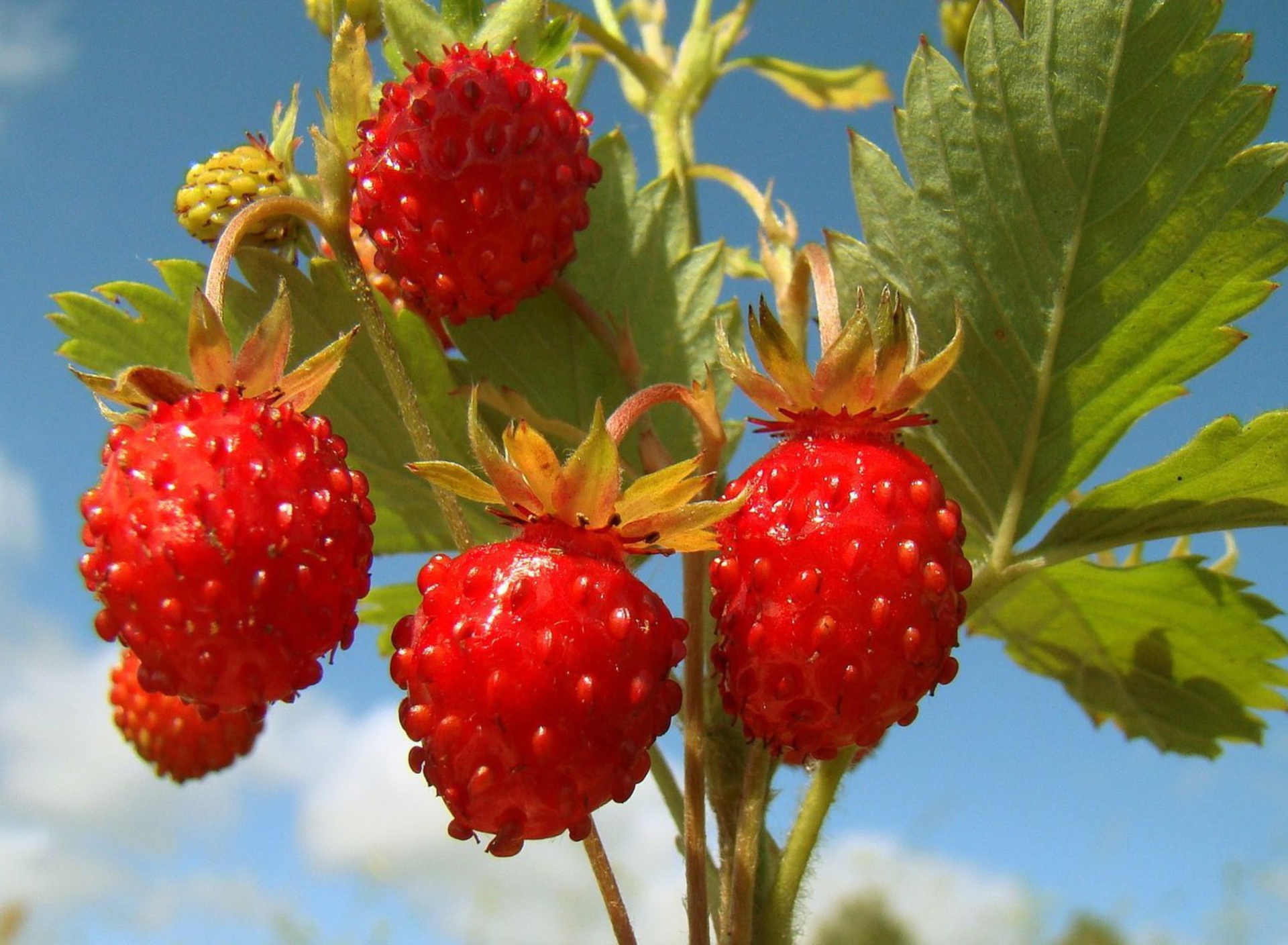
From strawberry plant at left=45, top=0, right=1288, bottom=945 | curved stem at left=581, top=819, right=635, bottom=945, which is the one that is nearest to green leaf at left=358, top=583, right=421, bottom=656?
strawberry plant at left=45, top=0, right=1288, bottom=945

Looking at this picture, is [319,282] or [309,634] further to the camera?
[319,282]

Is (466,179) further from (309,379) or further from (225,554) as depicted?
(225,554)

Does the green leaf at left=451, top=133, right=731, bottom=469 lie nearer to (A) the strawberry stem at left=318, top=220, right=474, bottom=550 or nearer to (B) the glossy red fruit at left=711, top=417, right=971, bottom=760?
(A) the strawberry stem at left=318, top=220, right=474, bottom=550

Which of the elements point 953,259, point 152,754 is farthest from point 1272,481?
point 152,754

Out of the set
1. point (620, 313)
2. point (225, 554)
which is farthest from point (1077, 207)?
point (225, 554)

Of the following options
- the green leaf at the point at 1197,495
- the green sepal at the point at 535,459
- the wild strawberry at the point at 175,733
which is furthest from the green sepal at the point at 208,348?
the green leaf at the point at 1197,495

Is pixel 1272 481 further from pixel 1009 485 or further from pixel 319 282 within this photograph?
pixel 319 282

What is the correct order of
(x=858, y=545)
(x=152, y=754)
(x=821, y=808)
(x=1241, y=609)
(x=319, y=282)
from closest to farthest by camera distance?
1. (x=858, y=545)
2. (x=821, y=808)
3. (x=319, y=282)
4. (x=1241, y=609)
5. (x=152, y=754)

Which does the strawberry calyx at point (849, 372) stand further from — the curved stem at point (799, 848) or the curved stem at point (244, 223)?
the curved stem at point (244, 223)
